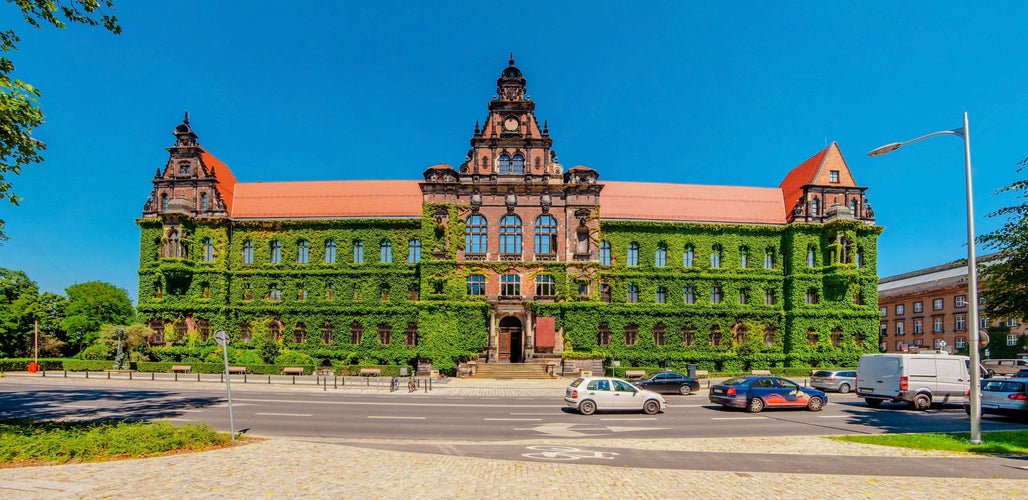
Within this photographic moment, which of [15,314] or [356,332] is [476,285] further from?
[15,314]

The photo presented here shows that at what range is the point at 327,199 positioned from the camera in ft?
176

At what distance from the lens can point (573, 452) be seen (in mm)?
14578

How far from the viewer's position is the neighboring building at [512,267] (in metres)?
47.0

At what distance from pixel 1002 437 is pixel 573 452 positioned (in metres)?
13.3

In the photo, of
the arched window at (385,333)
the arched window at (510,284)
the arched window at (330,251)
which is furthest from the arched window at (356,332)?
the arched window at (510,284)

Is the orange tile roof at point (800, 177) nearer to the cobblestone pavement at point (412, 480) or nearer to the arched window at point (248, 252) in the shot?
the cobblestone pavement at point (412, 480)

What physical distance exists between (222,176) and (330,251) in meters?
13.4

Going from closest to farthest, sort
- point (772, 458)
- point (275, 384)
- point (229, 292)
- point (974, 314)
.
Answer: point (772, 458), point (974, 314), point (275, 384), point (229, 292)

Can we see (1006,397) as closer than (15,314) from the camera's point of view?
Yes

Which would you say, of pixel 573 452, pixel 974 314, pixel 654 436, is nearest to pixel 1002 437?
pixel 974 314

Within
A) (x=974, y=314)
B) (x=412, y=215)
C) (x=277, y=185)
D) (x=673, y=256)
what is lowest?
(x=974, y=314)

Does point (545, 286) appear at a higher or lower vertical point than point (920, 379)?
higher

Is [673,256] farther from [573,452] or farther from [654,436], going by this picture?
[573,452]

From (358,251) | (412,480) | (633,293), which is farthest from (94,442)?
(633,293)
